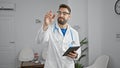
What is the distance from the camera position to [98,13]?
392cm

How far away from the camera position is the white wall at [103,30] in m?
3.50

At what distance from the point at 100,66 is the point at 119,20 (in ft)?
3.50

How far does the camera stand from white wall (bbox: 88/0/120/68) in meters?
3.50

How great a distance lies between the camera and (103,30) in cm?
385

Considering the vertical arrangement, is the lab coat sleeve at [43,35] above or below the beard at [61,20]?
below

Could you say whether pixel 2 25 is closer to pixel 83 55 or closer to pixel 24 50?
pixel 24 50

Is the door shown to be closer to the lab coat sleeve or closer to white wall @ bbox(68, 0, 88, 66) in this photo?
white wall @ bbox(68, 0, 88, 66)

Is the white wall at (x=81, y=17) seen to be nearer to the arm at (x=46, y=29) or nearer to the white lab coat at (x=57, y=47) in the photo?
the white lab coat at (x=57, y=47)

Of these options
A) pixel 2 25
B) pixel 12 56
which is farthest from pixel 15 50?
pixel 2 25

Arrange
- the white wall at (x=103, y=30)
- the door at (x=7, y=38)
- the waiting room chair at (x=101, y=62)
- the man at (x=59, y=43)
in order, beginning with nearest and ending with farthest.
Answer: the man at (x=59, y=43)
the white wall at (x=103, y=30)
the waiting room chair at (x=101, y=62)
the door at (x=7, y=38)

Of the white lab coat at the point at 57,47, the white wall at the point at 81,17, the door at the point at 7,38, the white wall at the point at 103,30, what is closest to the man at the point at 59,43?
the white lab coat at the point at 57,47

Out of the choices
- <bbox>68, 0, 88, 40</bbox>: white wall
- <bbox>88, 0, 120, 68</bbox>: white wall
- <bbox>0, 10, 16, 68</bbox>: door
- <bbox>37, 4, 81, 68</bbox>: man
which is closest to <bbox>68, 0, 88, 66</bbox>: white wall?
<bbox>68, 0, 88, 40</bbox>: white wall

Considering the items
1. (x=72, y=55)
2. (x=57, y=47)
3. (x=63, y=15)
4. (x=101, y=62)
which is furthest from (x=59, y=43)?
(x=101, y=62)

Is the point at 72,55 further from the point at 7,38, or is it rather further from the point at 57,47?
the point at 7,38
